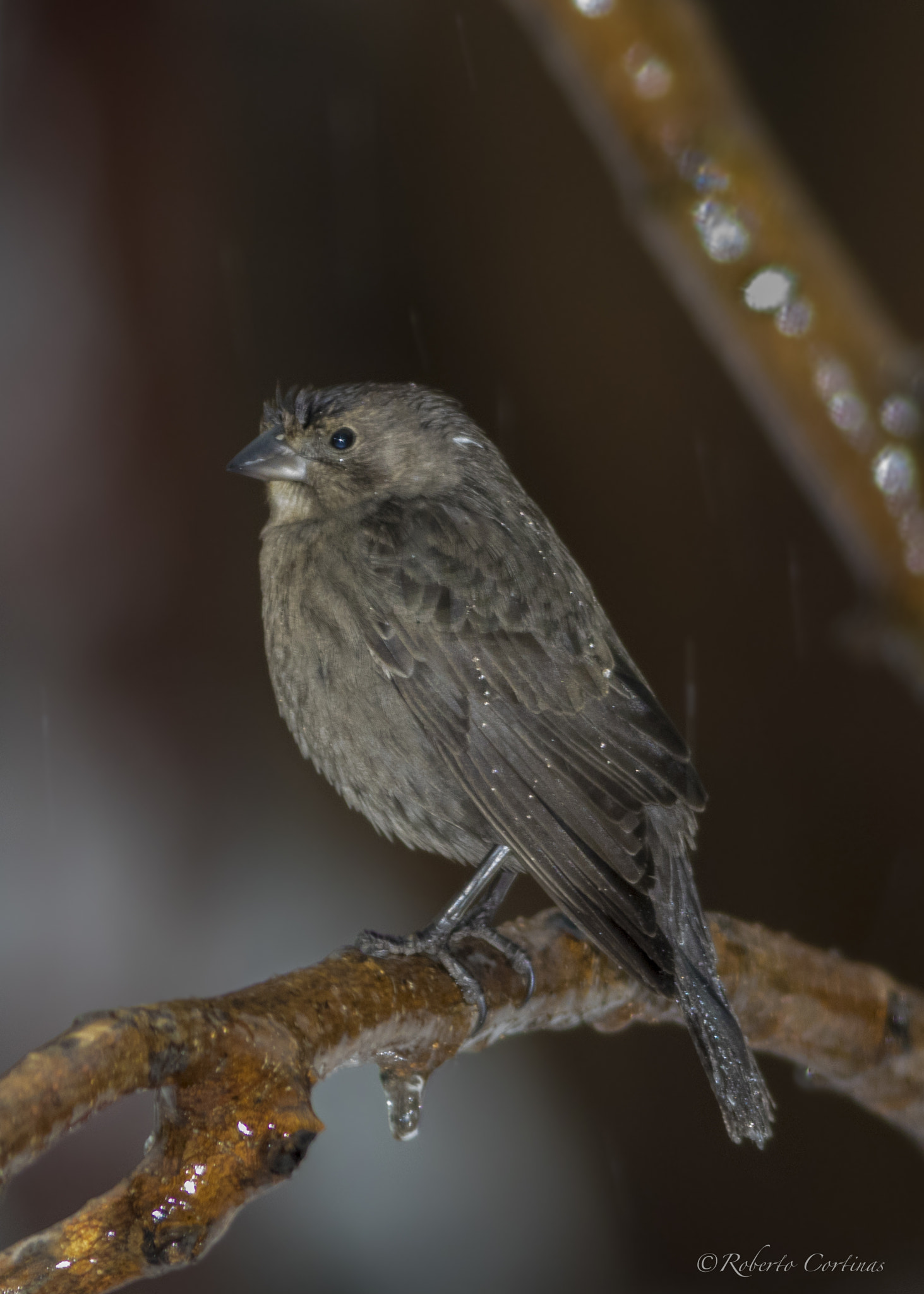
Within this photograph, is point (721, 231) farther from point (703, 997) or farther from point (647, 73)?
point (703, 997)

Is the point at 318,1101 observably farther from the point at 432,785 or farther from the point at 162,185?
the point at 162,185

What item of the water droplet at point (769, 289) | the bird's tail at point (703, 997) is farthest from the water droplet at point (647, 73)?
the bird's tail at point (703, 997)

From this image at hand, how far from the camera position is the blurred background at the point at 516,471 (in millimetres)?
3238

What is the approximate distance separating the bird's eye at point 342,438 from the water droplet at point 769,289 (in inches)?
31.4

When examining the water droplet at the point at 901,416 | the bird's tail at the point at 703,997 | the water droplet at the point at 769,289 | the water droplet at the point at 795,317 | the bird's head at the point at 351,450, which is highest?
the bird's head at the point at 351,450

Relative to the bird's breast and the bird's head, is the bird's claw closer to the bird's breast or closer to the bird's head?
the bird's breast

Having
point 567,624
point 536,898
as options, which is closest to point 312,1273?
point 536,898

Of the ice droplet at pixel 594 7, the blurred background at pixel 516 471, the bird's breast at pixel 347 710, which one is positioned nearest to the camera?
the ice droplet at pixel 594 7

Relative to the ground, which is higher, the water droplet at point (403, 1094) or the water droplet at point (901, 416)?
the water droplet at point (901, 416)

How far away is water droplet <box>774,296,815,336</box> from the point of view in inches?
64.4

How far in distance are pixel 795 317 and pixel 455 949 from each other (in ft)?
3.26

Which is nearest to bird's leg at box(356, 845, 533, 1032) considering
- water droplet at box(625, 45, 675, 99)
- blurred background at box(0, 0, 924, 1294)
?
water droplet at box(625, 45, 675, 99)

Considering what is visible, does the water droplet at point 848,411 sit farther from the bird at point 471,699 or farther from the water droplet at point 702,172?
the bird at point 471,699

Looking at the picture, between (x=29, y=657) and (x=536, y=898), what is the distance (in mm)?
1402
